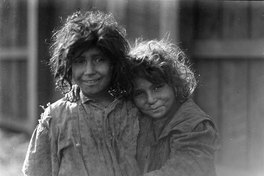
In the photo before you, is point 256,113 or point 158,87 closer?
point 158,87

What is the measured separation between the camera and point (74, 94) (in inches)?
95.2

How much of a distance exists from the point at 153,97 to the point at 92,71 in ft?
0.98

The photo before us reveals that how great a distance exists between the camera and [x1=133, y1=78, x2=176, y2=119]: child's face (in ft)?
7.65

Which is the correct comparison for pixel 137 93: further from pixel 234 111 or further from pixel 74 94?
pixel 234 111

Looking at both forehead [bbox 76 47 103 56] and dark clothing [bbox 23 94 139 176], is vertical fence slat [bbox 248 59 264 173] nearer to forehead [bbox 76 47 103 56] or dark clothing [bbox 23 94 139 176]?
dark clothing [bbox 23 94 139 176]

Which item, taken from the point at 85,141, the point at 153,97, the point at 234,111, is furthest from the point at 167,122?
the point at 234,111

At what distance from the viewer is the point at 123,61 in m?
2.35

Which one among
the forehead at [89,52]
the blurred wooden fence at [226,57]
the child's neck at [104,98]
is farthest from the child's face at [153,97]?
the blurred wooden fence at [226,57]

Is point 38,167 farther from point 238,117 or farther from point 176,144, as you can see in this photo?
point 238,117

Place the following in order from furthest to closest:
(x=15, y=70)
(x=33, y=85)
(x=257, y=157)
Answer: (x=15, y=70) → (x=33, y=85) → (x=257, y=157)

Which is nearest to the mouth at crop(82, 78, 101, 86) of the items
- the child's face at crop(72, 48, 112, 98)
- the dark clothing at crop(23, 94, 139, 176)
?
the child's face at crop(72, 48, 112, 98)

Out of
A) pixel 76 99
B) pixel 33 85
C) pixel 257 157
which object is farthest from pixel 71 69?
pixel 33 85

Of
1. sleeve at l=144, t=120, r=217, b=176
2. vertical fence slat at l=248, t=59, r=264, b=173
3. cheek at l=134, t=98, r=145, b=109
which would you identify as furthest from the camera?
vertical fence slat at l=248, t=59, r=264, b=173

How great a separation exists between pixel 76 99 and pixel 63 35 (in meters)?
0.30
